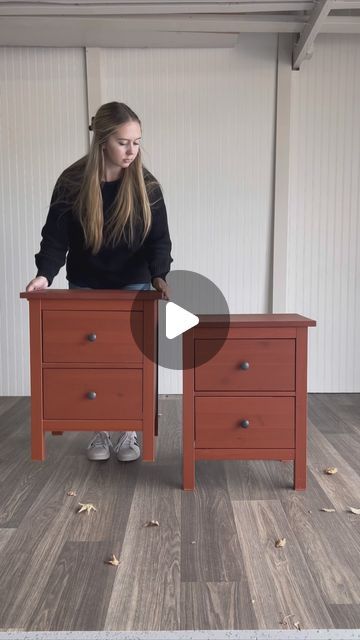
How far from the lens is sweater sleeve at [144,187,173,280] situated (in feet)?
7.23

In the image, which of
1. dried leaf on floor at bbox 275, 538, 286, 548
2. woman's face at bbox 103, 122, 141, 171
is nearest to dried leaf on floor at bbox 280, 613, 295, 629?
dried leaf on floor at bbox 275, 538, 286, 548

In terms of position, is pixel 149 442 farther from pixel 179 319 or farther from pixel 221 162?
pixel 221 162

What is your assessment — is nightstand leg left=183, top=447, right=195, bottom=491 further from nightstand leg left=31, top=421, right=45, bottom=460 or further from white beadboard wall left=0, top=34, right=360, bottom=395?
white beadboard wall left=0, top=34, right=360, bottom=395

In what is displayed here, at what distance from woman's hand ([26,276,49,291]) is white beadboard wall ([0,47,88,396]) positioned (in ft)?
4.63

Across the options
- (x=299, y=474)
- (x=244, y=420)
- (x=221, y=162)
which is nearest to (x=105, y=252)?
A: (x=244, y=420)

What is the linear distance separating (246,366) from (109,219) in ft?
2.39

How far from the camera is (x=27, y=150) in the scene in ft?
11.5

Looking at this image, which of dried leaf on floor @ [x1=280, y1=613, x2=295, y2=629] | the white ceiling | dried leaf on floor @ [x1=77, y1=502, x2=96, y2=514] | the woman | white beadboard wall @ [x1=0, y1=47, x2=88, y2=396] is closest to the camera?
dried leaf on floor @ [x1=280, y1=613, x2=295, y2=629]

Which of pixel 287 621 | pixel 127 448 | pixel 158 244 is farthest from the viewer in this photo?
pixel 127 448

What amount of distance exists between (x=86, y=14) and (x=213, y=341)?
2.00 meters

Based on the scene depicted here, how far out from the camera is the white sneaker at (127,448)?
94.3 inches

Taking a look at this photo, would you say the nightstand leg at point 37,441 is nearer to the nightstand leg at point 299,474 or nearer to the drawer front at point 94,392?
the drawer front at point 94,392

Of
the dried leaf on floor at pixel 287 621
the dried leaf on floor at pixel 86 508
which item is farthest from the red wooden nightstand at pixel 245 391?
the dried leaf on floor at pixel 287 621

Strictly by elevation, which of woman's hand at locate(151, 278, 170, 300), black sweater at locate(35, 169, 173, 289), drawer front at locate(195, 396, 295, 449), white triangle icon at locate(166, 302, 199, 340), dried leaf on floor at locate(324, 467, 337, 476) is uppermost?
black sweater at locate(35, 169, 173, 289)
